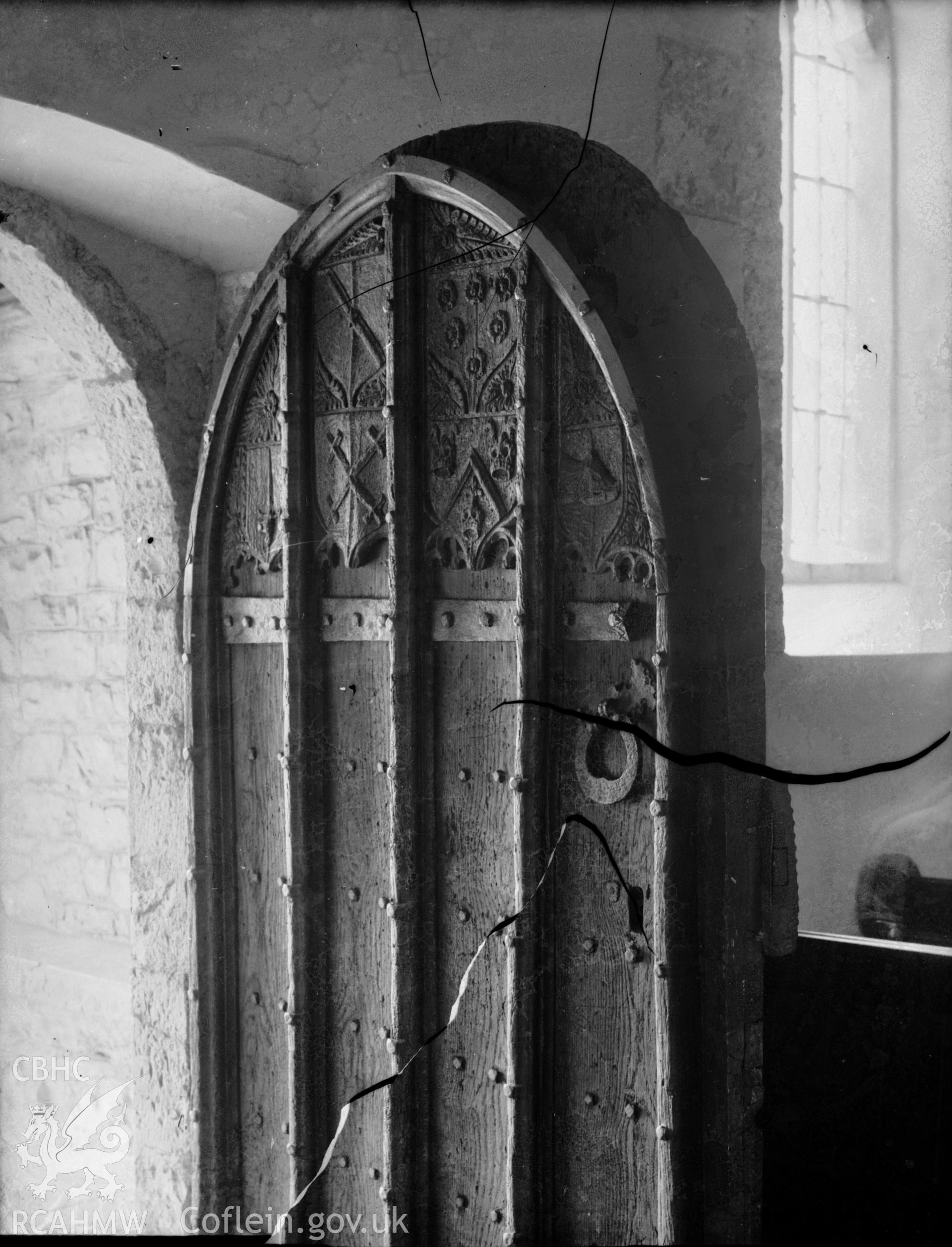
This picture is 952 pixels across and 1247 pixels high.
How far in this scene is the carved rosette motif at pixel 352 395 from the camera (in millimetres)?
1188

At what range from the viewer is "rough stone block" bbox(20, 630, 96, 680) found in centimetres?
148

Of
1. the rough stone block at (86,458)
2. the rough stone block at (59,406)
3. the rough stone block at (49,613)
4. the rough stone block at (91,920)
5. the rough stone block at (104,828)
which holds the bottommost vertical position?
the rough stone block at (91,920)

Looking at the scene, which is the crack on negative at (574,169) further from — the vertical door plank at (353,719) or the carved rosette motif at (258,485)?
the carved rosette motif at (258,485)

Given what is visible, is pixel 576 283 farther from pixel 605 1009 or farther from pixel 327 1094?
pixel 327 1094

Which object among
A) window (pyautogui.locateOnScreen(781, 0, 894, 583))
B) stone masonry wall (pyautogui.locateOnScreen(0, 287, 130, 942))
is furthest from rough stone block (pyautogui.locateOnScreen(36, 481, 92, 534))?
window (pyautogui.locateOnScreen(781, 0, 894, 583))

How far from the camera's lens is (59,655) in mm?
1509

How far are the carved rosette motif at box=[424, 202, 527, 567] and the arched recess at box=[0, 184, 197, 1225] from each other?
1.29ft

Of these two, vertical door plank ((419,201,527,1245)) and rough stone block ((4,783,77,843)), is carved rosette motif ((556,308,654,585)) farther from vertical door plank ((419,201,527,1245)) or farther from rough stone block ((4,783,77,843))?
rough stone block ((4,783,77,843))

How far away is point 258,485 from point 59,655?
1.34 ft

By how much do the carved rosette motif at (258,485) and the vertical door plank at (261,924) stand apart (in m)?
0.10

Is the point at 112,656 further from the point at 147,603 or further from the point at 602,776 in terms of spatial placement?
the point at 602,776

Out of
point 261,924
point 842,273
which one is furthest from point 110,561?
point 842,273

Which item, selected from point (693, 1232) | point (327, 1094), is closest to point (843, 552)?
point (693, 1232)

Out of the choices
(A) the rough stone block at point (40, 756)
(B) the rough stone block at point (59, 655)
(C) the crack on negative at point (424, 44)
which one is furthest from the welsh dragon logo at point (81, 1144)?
(C) the crack on negative at point (424, 44)
